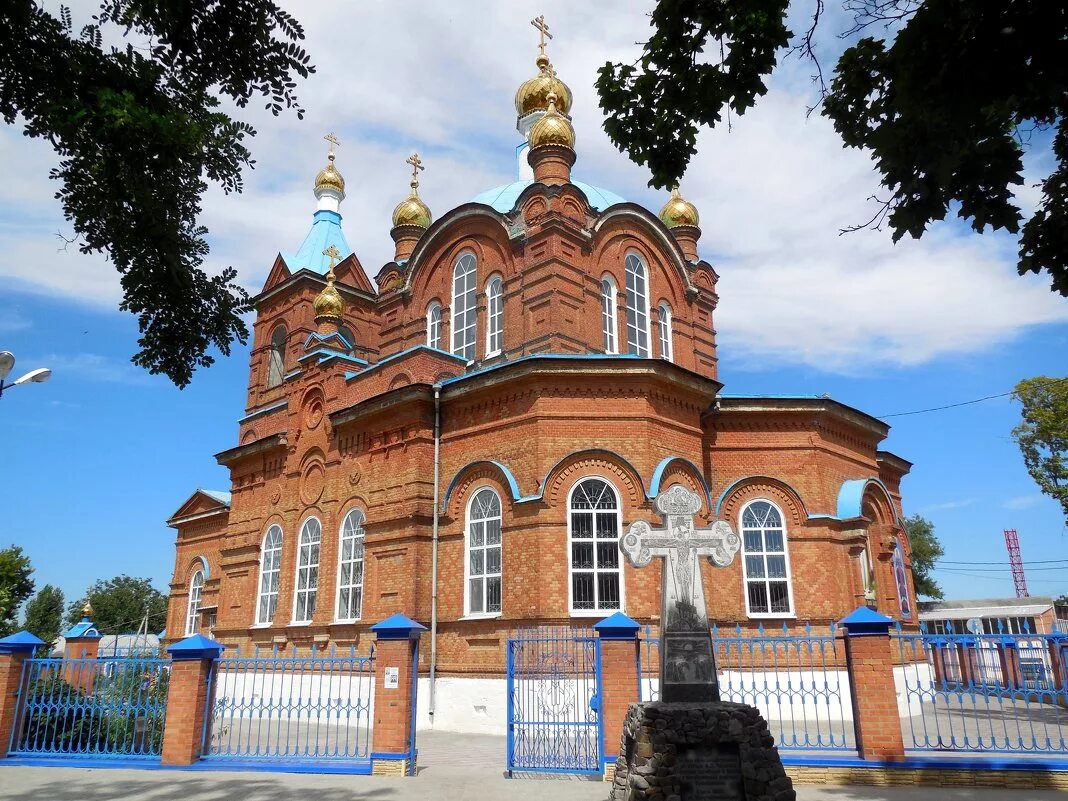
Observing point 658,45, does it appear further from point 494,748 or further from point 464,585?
point 464,585

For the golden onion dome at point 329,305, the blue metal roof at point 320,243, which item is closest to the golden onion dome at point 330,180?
the blue metal roof at point 320,243

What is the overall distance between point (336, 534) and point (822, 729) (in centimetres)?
893

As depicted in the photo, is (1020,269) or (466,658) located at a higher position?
(1020,269)

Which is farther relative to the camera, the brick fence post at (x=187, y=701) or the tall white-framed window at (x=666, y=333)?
the tall white-framed window at (x=666, y=333)

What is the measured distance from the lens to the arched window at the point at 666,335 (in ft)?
55.2

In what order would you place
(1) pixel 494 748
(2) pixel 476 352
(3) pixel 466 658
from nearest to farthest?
(1) pixel 494 748 → (3) pixel 466 658 → (2) pixel 476 352

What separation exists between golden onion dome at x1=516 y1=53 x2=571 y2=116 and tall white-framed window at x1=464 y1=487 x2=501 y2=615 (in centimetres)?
886

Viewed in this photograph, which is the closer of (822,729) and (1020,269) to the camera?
(1020,269)

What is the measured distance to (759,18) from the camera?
4887 mm

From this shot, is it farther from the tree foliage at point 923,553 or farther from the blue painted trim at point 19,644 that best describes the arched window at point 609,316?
the tree foliage at point 923,553

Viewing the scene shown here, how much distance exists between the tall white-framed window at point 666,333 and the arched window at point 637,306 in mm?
416

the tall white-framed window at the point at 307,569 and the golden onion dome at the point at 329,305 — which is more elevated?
the golden onion dome at the point at 329,305

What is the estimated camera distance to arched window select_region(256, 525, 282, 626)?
16609 millimetres

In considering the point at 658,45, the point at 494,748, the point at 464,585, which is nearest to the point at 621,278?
the point at 464,585
